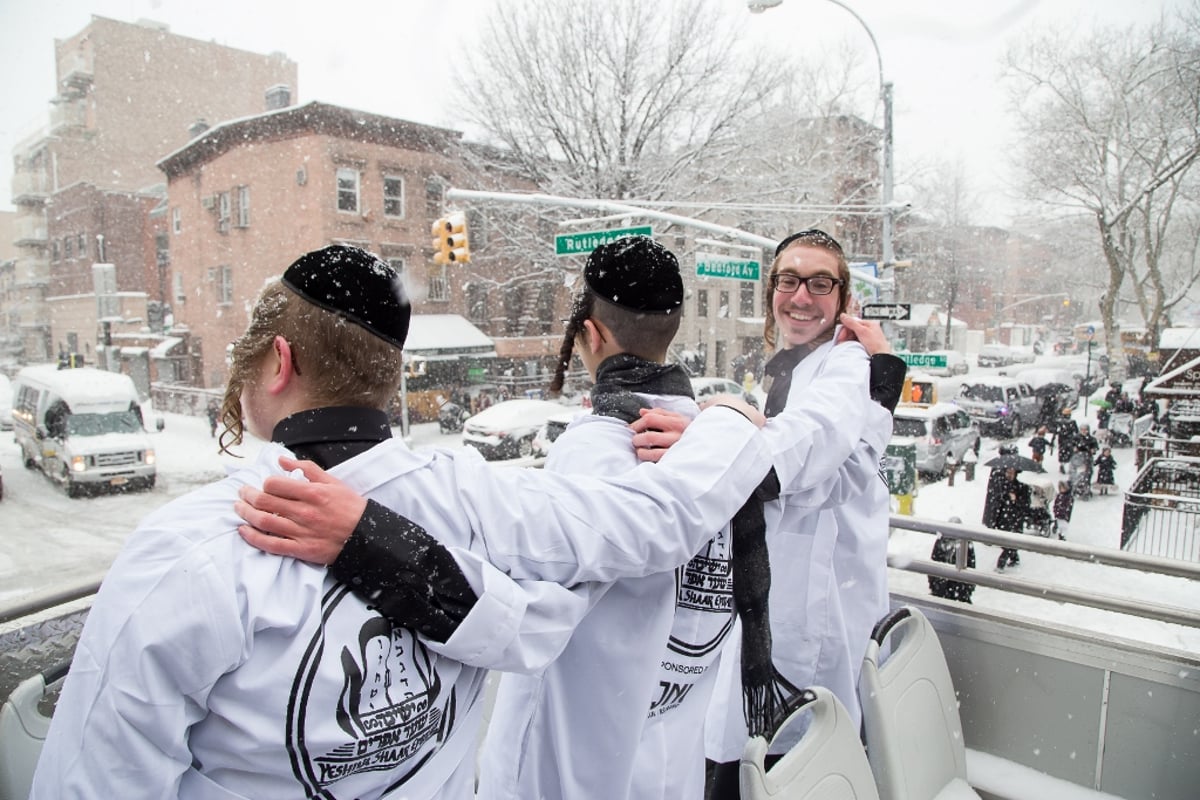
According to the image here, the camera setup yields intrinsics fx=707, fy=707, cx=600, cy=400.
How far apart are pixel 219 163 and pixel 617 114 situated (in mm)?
16262

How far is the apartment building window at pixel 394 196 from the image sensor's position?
25438mm

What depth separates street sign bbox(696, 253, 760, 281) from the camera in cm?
1073

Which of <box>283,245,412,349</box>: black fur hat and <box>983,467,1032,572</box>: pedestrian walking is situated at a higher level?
<box>283,245,412,349</box>: black fur hat

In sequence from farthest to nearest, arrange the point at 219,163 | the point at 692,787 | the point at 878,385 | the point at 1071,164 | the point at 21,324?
the point at 21,324
the point at 219,163
the point at 1071,164
the point at 878,385
the point at 692,787

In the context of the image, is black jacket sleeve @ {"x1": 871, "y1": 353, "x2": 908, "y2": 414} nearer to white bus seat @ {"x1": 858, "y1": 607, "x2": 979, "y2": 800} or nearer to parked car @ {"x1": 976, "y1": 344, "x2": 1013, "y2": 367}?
white bus seat @ {"x1": 858, "y1": 607, "x2": 979, "y2": 800}

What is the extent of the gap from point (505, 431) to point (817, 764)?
14284mm

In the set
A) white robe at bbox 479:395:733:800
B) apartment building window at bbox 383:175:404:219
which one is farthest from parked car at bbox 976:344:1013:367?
white robe at bbox 479:395:733:800

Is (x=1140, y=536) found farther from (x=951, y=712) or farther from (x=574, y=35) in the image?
(x=574, y=35)

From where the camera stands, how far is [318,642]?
986mm

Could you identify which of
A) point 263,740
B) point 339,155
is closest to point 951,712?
point 263,740

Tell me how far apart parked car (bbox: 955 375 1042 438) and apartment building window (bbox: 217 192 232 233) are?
26268 mm

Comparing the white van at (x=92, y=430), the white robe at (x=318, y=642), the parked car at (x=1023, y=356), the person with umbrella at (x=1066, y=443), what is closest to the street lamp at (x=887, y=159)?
the person with umbrella at (x=1066, y=443)

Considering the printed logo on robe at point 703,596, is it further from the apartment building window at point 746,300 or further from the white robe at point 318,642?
the apartment building window at point 746,300

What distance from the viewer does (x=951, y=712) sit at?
2.32 meters
